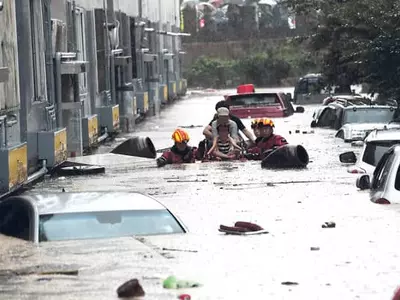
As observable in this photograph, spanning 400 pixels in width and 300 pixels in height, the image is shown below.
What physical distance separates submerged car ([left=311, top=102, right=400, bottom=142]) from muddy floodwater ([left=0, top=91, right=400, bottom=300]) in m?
9.57

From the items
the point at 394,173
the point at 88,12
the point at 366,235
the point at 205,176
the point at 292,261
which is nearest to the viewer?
the point at 292,261

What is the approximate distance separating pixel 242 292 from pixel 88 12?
81.6 ft

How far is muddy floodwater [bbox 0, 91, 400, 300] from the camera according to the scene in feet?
32.8

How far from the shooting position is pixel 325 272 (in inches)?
423

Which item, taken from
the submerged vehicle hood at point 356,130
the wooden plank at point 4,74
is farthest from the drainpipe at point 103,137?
the wooden plank at point 4,74

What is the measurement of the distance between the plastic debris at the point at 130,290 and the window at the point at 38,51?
48.2 ft

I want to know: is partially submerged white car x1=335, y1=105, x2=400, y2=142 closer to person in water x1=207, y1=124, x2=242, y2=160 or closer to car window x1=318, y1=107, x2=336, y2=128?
car window x1=318, y1=107, x2=336, y2=128

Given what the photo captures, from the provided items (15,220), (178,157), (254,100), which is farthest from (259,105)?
(15,220)

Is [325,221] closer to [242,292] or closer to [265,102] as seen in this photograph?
[242,292]

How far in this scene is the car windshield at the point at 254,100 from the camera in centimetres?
3866

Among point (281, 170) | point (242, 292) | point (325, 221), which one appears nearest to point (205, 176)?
point (281, 170)

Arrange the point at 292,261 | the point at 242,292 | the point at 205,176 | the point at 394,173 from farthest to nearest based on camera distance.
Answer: the point at 205,176 < the point at 394,173 < the point at 292,261 < the point at 242,292

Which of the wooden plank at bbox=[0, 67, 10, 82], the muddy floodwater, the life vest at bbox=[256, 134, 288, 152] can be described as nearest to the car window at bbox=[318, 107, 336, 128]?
the life vest at bbox=[256, 134, 288, 152]

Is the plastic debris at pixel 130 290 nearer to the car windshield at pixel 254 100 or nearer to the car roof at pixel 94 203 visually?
the car roof at pixel 94 203
